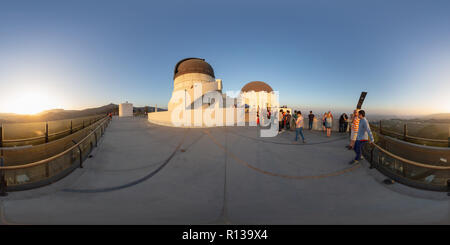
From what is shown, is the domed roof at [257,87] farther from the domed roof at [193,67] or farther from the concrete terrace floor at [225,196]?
the concrete terrace floor at [225,196]

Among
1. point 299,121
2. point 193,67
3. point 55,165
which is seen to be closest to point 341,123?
point 299,121

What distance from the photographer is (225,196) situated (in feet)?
11.5

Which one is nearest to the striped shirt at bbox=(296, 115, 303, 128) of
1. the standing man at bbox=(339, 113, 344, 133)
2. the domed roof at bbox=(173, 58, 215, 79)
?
the standing man at bbox=(339, 113, 344, 133)

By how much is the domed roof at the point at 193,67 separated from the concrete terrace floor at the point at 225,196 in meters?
17.4

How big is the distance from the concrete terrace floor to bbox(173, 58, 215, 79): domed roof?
17.4 metres

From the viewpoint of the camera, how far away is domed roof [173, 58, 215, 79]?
2072 cm

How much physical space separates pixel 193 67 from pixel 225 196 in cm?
2021

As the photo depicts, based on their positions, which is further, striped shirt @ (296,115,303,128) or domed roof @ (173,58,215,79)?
domed roof @ (173,58,215,79)

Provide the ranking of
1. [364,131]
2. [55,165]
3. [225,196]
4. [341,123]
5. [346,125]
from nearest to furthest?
[225,196]
[364,131]
[55,165]
[346,125]
[341,123]

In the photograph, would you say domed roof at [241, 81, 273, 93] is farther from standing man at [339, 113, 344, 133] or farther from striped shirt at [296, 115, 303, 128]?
striped shirt at [296, 115, 303, 128]

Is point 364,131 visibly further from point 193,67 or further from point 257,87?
point 257,87

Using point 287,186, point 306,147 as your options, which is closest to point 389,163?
point 306,147

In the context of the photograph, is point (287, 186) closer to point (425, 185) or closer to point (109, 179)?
point (425, 185)

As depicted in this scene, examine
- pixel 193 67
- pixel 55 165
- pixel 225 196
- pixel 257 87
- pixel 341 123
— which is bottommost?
pixel 225 196
